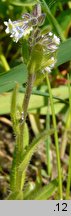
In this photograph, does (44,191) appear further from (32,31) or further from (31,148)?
A: (32,31)

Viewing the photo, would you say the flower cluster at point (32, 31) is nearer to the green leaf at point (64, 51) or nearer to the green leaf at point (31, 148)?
the green leaf at point (31, 148)

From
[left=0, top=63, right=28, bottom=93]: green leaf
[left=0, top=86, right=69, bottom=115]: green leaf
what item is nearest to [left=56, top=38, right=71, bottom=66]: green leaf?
[left=0, top=63, right=28, bottom=93]: green leaf

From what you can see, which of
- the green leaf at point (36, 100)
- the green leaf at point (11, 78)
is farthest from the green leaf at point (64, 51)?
the green leaf at point (36, 100)

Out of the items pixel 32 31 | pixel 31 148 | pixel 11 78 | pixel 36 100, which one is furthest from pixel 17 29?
pixel 36 100

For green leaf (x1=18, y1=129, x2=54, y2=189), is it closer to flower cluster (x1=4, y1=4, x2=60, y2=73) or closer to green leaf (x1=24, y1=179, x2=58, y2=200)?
green leaf (x1=24, y1=179, x2=58, y2=200)

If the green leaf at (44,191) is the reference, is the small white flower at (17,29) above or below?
above

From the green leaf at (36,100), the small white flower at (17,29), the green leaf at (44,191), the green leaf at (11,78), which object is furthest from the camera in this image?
the green leaf at (36,100)
